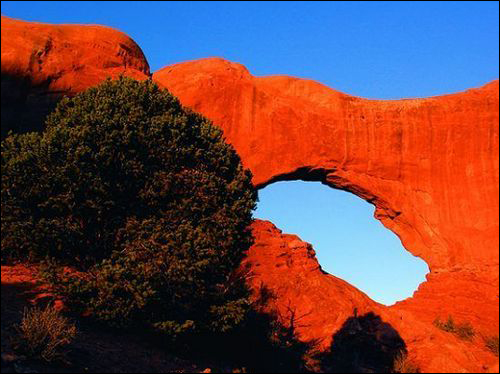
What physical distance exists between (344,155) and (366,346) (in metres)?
10.7

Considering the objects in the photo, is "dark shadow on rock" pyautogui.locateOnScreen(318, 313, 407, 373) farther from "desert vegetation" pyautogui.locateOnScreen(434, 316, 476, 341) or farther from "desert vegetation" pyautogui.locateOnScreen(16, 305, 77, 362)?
"desert vegetation" pyautogui.locateOnScreen(16, 305, 77, 362)

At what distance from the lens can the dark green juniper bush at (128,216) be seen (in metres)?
19.6

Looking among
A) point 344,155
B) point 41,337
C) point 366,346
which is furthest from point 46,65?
point 366,346

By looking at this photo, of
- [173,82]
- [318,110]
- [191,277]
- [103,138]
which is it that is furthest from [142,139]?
[318,110]

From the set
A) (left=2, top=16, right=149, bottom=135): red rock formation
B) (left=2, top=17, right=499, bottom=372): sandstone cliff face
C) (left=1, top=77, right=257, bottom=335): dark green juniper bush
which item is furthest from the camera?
(left=2, top=17, right=499, bottom=372): sandstone cliff face

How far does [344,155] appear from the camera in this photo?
3195 cm

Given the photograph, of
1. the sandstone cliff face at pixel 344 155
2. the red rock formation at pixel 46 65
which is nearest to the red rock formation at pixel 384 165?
the sandstone cliff face at pixel 344 155

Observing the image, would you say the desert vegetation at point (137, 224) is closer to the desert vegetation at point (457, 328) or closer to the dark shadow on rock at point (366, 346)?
the dark shadow on rock at point (366, 346)

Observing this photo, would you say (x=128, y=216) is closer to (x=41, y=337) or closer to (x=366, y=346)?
(x=41, y=337)

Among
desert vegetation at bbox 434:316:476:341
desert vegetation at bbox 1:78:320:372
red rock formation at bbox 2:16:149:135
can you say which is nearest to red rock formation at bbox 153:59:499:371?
desert vegetation at bbox 434:316:476:341

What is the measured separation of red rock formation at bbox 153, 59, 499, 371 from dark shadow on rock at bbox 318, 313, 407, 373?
650 millimetres

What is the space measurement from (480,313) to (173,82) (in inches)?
784

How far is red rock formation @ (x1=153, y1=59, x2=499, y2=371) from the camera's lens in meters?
27.9

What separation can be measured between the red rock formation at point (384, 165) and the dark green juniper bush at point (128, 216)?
7233 mm
